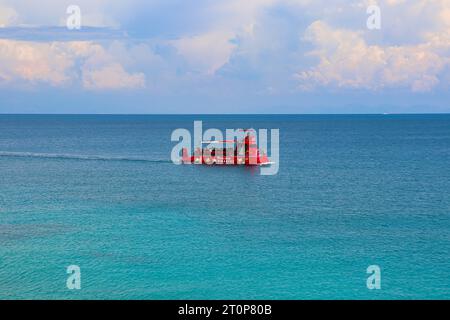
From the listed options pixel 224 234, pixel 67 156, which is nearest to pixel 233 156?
pixel 67 156

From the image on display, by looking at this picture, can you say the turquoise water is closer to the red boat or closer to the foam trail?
the red boat

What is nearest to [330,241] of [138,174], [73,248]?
[73,248]

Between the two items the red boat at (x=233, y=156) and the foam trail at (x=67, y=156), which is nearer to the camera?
the red boat at (x=233, y=156)

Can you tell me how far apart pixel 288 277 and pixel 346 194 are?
35.4 meters

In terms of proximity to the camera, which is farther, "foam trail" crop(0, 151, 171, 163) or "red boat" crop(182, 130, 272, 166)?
"foam trail" crop(0, 151, 171, 163)

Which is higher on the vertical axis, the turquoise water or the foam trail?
the foam trail

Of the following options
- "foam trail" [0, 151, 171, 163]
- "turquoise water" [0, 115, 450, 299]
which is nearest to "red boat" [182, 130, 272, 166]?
"foam trail" [0, 151, 171, 163]

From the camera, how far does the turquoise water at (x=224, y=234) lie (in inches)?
1721

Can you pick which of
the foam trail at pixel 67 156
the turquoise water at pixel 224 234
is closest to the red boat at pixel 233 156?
the foam trail at pixel 67 156

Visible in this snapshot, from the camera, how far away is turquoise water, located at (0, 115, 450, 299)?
43.7m

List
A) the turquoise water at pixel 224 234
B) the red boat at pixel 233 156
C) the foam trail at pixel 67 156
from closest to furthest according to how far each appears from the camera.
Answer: the turquoise water at pixel 224 234 → the red boat at pixel 233 156 → the foam trail at pixel 67 156

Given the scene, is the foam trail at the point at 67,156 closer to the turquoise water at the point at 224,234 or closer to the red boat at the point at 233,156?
the red boat at the point at 233,156
